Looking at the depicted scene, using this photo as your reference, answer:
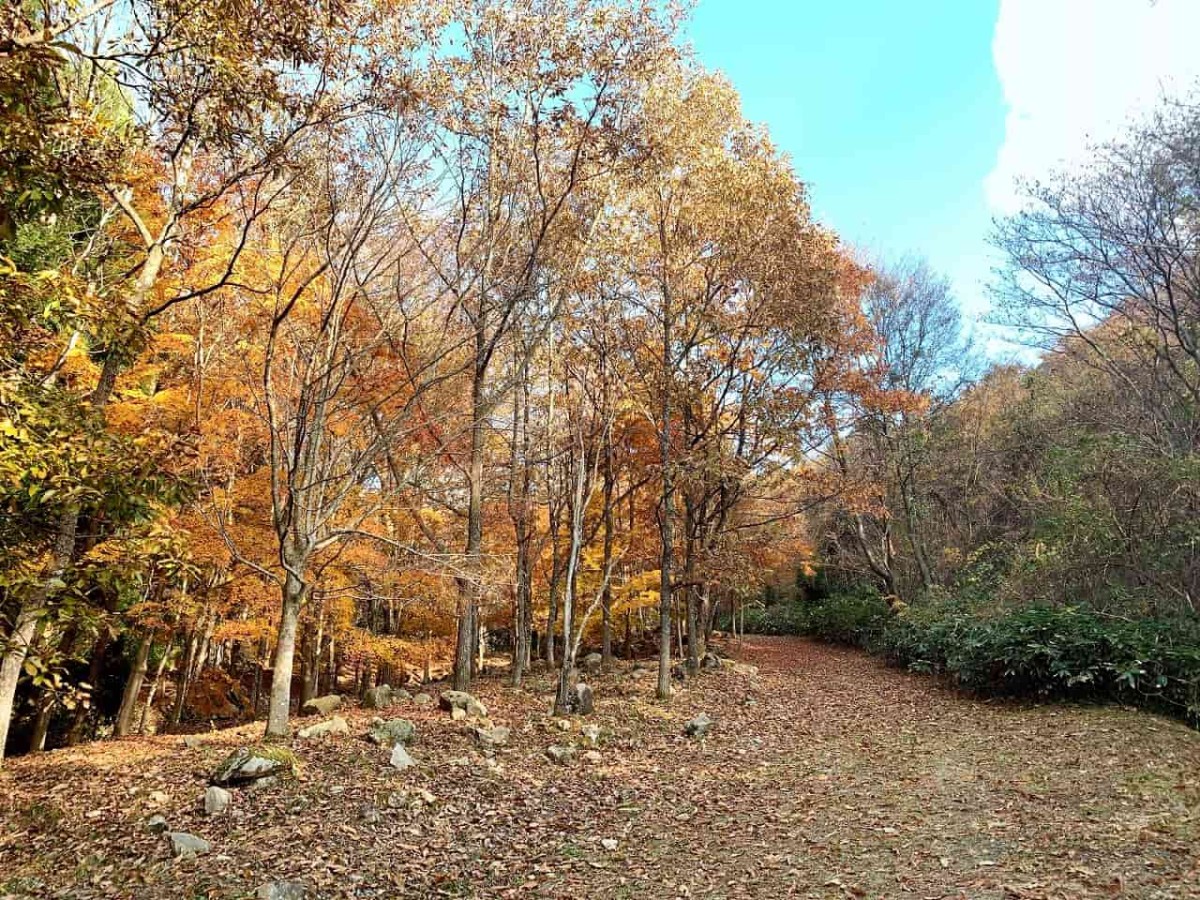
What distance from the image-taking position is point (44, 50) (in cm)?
276

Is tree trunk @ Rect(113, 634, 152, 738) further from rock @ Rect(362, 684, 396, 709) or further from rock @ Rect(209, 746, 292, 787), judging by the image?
→ rock @ Rect(209, 746, 292, 787)

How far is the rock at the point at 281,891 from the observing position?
13.5 feet

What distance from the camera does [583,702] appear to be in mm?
9898

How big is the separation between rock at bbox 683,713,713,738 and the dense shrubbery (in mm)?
4995

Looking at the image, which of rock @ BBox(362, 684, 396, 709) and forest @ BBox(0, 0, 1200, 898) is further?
rock @ BBox(362, 684, 396, 709)

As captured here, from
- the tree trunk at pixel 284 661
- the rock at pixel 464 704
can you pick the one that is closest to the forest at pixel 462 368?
the tree trunk at pixel 284 661

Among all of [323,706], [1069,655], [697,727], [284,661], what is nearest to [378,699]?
[323,706]

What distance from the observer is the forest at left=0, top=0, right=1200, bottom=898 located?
168 inches

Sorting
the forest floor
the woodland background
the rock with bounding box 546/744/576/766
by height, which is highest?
the woodland background

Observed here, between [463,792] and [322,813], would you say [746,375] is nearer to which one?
[463,792]

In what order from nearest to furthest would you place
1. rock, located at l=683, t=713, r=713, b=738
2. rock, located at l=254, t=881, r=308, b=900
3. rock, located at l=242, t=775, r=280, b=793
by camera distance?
rock, located at l=254, t=881, r=308, b=900 < rock, located at l=242, t=775, r=280, b=793 < rock, located at l=683, t=713, r=713, b=738

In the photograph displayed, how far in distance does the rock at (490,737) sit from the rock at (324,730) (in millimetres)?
1528

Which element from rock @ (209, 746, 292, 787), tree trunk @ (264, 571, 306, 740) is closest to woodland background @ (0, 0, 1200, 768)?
tree trunk @ (264, 571, 306, 740)

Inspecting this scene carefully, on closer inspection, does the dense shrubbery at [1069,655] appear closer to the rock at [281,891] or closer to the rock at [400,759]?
the rock at [400,759]
